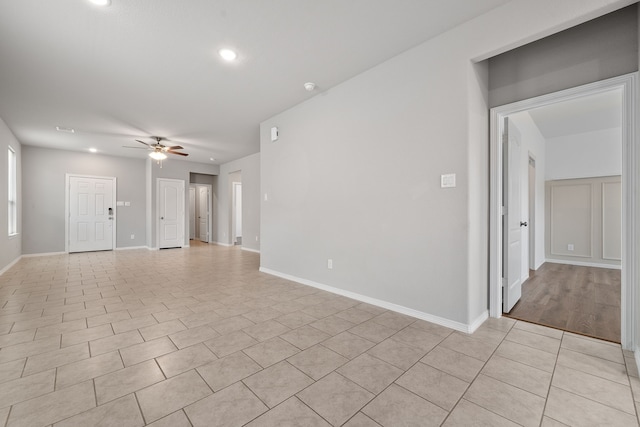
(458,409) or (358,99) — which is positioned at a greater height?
(358,99)

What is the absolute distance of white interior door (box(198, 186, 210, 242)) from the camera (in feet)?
32.2

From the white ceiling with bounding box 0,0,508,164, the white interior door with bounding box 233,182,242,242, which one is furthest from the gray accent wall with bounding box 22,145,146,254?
the white interior door with bounding box 233,182,242,242

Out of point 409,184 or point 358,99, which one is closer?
point 409,184

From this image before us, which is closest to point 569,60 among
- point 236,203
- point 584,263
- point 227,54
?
point 227,54

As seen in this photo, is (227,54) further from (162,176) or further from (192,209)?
(192,209)

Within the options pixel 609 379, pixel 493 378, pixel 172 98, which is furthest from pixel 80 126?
pixel 609 379

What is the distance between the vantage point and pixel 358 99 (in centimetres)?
331

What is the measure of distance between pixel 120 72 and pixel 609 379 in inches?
206

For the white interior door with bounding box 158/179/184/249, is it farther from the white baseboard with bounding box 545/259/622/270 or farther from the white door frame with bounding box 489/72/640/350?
the white baseboard with bounding box 545/259/622/270

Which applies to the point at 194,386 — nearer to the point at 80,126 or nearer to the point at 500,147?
the point at 500,147

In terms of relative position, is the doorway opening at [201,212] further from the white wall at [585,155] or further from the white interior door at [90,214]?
the white wall at [585,155]

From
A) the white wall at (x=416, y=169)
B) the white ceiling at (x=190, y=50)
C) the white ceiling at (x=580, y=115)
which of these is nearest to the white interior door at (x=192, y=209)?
the white ceiling at (x=190, y=50)

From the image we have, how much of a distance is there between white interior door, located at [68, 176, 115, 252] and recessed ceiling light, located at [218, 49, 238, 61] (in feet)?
22.4

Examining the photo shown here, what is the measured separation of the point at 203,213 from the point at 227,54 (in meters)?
8.22
